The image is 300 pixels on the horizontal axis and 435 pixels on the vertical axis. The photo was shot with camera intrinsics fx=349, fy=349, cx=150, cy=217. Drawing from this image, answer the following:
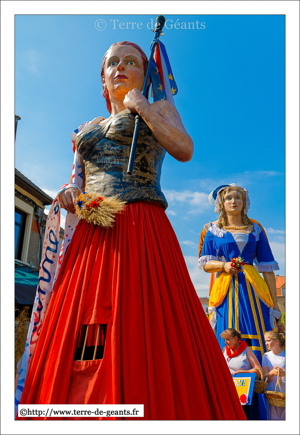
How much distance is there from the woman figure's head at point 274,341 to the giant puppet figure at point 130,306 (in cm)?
193

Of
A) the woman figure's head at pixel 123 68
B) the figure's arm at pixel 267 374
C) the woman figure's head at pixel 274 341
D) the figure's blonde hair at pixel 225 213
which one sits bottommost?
the figure's arm at pixel 267 374

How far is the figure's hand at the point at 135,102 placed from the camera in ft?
7.35

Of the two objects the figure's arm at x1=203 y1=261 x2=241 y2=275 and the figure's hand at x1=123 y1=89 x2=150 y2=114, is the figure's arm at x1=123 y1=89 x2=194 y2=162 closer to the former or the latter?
the figure's hand at x1=123 y1=89 x2=150 y2=114

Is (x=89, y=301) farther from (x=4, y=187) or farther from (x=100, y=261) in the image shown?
(x=4, y=187)

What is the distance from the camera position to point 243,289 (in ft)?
13.6

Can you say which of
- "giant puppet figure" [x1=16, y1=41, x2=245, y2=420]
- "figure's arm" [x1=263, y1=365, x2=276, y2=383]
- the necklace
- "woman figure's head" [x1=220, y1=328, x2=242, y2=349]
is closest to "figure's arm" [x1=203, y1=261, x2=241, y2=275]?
the necklace

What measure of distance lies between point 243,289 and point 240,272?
0.21 m

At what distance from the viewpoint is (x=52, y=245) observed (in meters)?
2.35

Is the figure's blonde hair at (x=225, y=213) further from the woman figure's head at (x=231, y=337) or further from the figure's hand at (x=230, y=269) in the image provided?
the woman figure's head at (x=231, y=337)

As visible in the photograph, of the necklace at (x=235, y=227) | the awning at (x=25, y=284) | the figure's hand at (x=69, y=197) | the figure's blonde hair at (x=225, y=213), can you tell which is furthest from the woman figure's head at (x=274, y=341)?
the awning at (x=25, y=284)

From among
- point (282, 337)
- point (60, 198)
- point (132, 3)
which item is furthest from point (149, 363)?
point (282, 337)

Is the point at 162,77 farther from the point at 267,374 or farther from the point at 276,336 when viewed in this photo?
the point at 267,374

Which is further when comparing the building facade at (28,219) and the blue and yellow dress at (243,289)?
the building facade at (28,219)

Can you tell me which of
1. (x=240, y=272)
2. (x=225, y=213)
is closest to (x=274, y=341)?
(x=240, y=272)
